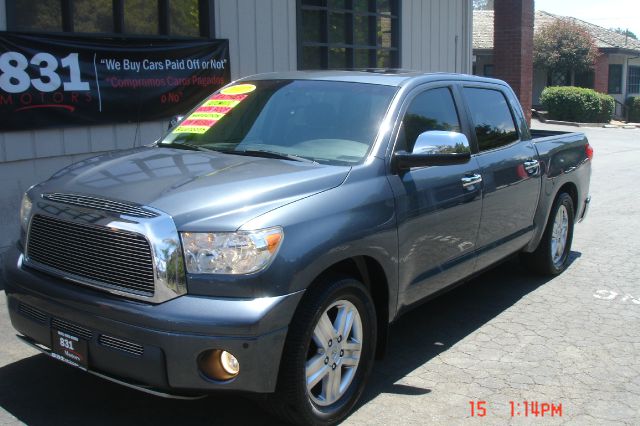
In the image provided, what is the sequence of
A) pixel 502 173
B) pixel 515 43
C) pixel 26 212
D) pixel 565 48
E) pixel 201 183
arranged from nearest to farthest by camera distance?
pixel 201 183 → pixel 26 212 → pixel 502 173 → pixel 515 43 → pixel 565 48

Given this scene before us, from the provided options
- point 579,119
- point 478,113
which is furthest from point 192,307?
point 579,119

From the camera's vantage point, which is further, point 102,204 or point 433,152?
point 433,152

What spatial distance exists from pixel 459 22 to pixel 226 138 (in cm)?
1053

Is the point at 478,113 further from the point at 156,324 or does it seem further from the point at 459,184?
the point at 156,324

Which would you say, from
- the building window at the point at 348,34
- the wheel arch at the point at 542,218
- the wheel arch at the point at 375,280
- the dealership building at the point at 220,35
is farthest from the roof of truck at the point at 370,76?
the building window at the point at 348,34

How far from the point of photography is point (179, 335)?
3180 mm

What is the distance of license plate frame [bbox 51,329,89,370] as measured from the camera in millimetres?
3428

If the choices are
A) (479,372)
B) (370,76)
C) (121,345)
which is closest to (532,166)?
(370,76)

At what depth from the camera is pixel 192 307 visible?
3211 millimetres

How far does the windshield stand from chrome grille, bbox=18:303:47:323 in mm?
1444

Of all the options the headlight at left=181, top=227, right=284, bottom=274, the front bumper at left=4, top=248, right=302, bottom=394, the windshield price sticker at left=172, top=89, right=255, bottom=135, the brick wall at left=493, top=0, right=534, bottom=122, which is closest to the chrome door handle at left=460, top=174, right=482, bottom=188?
the windshield price sticker at left=172, top=89, right=255, bottom=135

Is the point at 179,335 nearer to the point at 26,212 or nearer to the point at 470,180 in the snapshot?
the point at 26,212

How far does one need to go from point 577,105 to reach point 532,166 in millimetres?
25877

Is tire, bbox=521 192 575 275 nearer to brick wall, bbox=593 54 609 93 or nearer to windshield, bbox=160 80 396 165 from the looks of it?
windshield, bbox=160 80 396 165
